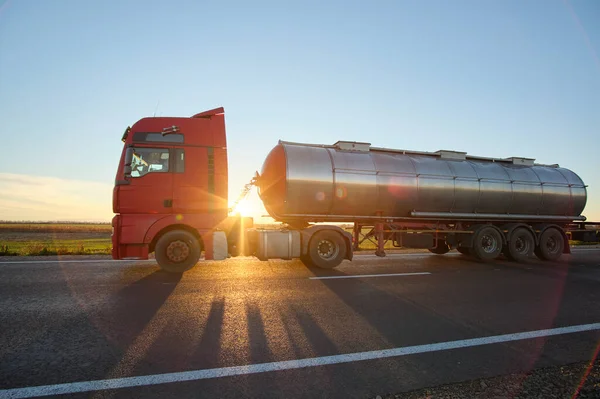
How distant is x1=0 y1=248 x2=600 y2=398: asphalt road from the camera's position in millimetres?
2965

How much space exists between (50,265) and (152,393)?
8.25 meters

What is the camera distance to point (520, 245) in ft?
39.5

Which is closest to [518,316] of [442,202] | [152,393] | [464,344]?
[464,344]

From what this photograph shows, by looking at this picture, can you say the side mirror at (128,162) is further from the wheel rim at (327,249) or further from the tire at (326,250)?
the wheel rim at (327,249)

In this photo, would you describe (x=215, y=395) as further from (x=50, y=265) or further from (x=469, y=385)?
(x=50, y=265)

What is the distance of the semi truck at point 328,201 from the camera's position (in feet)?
27.0

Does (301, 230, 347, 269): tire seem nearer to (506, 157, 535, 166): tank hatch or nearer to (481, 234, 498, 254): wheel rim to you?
(481, 234, 498, 254): wheel rim

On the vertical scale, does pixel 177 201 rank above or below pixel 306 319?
above

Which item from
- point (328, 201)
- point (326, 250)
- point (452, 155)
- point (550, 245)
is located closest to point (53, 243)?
point (326, 250)

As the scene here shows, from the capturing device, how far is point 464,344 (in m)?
3.90

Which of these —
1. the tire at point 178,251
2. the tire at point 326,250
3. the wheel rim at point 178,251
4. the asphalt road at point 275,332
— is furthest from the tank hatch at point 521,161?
the wheel rim at point 178,251

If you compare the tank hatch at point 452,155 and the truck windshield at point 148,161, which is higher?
the tank hatch at point 452,155

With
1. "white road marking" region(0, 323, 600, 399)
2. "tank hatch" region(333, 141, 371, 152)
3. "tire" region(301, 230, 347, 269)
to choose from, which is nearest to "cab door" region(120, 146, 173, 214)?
"tire" region(301, 230, 347, 269)

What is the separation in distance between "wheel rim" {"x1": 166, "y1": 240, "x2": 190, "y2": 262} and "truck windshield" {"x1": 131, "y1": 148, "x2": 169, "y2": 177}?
6.08 ft
